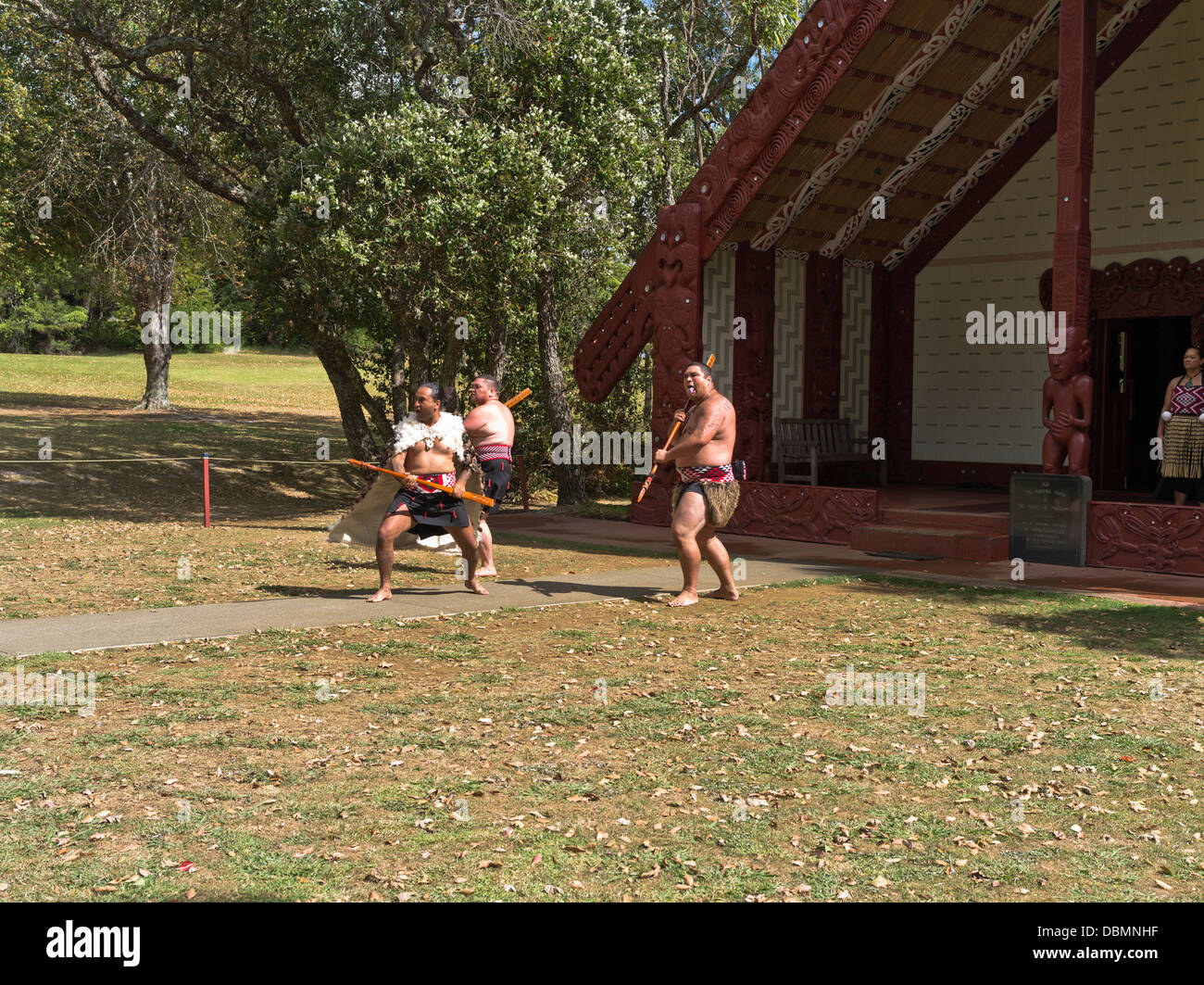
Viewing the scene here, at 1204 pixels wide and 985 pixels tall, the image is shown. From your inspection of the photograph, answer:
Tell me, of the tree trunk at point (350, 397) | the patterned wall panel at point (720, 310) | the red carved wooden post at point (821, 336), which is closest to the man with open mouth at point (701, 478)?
the patterned wall panel at point (720, 310)

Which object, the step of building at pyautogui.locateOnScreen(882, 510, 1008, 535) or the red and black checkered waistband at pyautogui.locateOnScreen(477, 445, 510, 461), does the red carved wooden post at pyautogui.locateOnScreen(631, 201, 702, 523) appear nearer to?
the step of building at pyautogui.locateOnScreen(882, 510, 1008, 535)

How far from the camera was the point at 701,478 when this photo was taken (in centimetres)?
1041

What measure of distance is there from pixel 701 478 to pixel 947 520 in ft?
17.0

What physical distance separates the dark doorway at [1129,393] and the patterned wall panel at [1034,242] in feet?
3.04

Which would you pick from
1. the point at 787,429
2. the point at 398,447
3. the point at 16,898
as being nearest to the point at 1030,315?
the point at 787,429

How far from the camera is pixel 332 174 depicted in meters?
16.6

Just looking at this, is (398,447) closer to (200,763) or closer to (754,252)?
(200,763)

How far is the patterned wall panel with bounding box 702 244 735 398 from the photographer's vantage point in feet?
54.2

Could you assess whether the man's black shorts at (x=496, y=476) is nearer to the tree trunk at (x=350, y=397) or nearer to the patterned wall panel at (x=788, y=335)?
the patterned wall panel at (x=788, y=335)

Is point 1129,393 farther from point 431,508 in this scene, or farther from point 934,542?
point 431,508

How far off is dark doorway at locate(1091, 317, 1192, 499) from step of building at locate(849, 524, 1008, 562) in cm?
444

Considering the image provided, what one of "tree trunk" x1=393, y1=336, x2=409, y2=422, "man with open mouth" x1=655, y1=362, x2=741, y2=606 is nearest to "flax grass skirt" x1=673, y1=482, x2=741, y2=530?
"man with open mouth" x1=655, y1=362, x2=741, y2=606

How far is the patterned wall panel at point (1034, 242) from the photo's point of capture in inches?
645

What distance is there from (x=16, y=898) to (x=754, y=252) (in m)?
14.0
